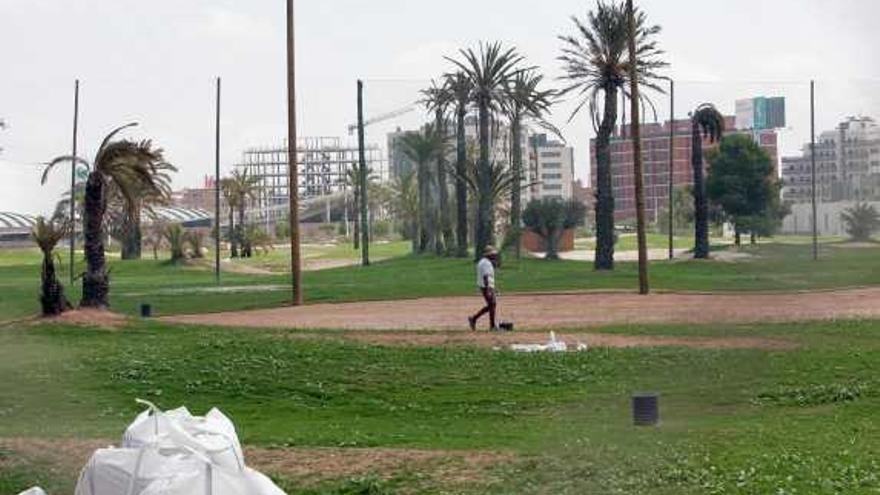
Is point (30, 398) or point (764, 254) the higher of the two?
point (764, 254)

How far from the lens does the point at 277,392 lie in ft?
54.1

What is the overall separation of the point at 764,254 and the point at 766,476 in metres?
4.64

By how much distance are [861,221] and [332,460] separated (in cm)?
588

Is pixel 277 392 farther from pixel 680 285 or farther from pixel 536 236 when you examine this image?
pixel 536 236

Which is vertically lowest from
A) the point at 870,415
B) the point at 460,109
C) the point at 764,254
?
the point at 870,415

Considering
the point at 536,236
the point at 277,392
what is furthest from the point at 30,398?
the point at 536,236

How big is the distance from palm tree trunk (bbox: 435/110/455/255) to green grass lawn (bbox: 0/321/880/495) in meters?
48.6

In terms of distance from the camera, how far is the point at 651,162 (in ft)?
228

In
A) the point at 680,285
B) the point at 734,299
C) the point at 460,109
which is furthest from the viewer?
the point at 460,109

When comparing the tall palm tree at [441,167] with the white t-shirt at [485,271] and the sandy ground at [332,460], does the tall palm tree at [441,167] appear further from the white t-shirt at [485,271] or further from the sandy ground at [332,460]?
the sandy ground at [332,460]

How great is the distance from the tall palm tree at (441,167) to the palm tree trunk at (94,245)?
41.7 m

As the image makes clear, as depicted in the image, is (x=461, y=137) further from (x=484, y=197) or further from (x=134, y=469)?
(x=134, y=469)

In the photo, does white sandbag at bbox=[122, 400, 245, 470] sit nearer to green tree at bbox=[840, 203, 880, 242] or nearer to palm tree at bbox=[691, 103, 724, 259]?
green tree at bbox=[840, 203, 880, 242]

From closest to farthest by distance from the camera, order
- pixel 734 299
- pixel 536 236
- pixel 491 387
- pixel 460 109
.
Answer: pixel 491 387
pixel 734 299
pixel 460 109
pixel 536 236
